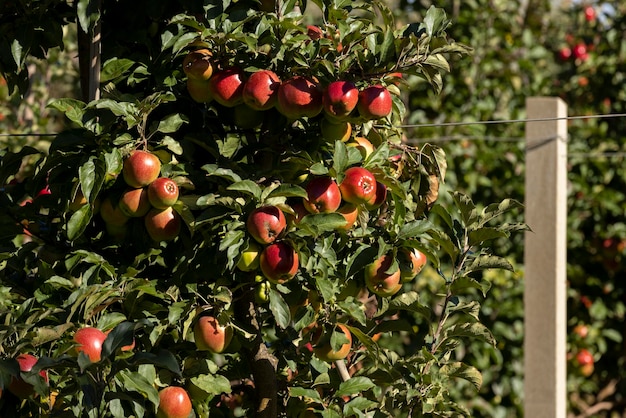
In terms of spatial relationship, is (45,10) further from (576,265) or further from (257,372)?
(576,265)

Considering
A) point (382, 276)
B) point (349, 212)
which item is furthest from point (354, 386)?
point (349, 212)

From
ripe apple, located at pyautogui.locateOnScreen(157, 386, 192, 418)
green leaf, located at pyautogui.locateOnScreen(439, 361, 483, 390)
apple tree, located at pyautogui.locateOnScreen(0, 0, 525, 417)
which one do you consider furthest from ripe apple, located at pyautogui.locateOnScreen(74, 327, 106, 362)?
green leaf, located at pyautogui.locateOnScreen(439, 361, 483, 390)

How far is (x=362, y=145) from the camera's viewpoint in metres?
1.81

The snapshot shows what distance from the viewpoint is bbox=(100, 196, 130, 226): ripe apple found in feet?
5.53

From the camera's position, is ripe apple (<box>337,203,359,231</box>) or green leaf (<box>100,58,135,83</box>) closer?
ripe apple (<box>337,203,359,231</box>)

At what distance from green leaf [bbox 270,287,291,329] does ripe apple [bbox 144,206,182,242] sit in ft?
0.68

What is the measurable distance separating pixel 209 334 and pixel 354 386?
317 mm

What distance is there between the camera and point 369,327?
1.85 meters

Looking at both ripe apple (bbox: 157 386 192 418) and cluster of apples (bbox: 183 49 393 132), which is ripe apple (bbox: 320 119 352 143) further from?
ripe apple (bbox: 157 386 192 418)

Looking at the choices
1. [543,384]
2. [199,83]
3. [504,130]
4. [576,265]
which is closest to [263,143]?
[199,83]

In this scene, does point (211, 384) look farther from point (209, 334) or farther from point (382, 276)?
point (382, 276)

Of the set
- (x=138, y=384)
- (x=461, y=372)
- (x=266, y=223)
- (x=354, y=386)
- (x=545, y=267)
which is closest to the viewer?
(x=138, y=384)

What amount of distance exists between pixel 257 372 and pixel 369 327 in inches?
9.6

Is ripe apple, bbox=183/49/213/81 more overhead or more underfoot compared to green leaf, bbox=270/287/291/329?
more overhead
